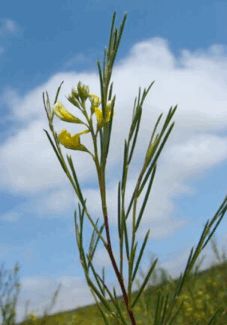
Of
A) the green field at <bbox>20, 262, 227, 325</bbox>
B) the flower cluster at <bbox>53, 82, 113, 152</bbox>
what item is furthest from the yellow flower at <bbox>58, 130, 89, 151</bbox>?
the green field at <bbox>20, 262, 227, 325</bbox>

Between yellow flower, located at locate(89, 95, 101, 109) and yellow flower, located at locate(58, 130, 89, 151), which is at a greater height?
yellow flower, located at locate(89, 95, 101, 109)

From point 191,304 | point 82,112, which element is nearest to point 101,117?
point 82,112

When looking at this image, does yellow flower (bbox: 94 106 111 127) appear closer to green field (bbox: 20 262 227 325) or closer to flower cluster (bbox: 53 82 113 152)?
flower cluster (bbox: 53 82 113 152)

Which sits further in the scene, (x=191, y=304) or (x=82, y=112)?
(x=191, y=304)

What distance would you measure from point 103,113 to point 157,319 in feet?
1.64

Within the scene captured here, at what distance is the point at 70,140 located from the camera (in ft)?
4.73

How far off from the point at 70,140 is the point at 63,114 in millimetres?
72

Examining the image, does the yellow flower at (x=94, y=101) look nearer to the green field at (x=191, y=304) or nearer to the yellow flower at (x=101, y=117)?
the yellow flower at (x=101, y=117)

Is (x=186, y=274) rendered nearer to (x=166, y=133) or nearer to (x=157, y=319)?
(x=157, y=319)

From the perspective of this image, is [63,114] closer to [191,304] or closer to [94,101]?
[94,101]

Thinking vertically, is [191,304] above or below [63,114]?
above

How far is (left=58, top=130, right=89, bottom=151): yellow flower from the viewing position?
143cm

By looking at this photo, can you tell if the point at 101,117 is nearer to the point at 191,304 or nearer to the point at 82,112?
the point at 82,112

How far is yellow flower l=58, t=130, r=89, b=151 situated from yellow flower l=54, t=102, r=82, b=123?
34mm
